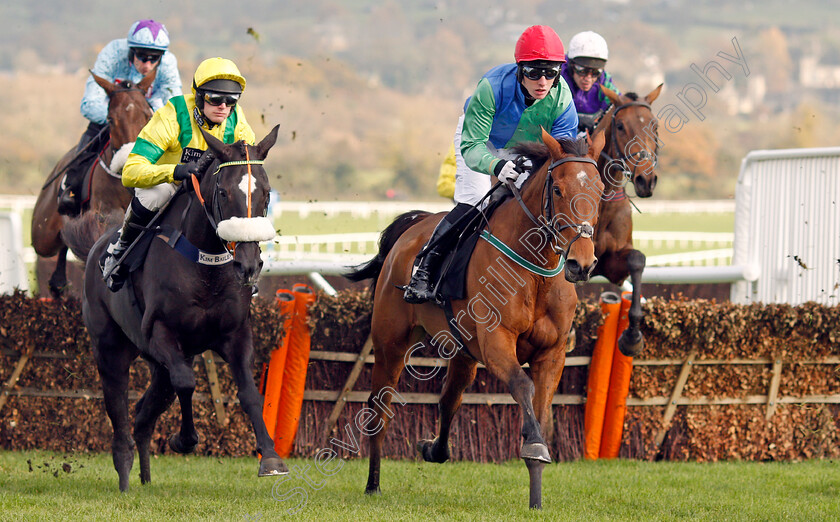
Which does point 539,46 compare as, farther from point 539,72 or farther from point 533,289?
point 533,289

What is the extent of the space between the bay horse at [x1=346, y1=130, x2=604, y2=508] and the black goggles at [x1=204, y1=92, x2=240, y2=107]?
1.48m

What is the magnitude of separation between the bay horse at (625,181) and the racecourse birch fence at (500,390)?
1.04 ft

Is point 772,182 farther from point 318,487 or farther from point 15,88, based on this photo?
point 15,88

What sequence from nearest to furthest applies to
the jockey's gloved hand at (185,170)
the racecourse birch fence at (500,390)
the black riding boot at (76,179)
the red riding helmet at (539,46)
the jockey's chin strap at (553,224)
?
1. the jockey's chin strap at (553,224)
2. the jockey's gloved hand at (185,170)
3. the red riding helmet at (539,46)
4. the racecourse birch fence at (500,390)
5. the black riding boot at (76,179)

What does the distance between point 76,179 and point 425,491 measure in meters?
4.10

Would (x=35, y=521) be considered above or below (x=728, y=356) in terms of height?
below

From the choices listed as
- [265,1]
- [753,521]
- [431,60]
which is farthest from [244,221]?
[265,1]

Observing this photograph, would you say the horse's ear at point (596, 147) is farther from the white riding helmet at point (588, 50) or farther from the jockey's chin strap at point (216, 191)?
the white riding helmet at point (588, 50)

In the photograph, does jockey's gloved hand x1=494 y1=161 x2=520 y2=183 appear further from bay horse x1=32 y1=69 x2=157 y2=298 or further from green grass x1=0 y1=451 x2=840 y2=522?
bay horse x1=32 y1=69 x2=157 y2=298

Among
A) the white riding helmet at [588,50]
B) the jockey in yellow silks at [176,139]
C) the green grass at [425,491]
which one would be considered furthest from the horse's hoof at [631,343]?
the jockey in yellow silks at [176,139]

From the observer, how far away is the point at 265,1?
99.2 metres

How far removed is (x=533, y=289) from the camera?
520cm

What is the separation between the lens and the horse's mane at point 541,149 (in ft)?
16.3

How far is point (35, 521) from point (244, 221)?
1716 millimetres
